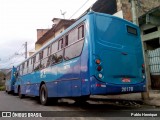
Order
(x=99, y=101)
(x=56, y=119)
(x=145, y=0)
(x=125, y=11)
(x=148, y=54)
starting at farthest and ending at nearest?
(x=145, y=0) < (x=125, y=11) < (x=148, y=54) < (x=99, y=101) < (x=56, y=119)

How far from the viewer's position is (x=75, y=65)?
7.93 meters

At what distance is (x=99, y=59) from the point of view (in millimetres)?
7277

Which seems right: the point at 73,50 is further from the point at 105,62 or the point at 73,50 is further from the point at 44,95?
the point at 44,95

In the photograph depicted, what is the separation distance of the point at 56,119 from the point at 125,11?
37.4 feet

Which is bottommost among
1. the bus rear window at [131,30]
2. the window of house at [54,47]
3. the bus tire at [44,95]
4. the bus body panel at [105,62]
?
the bus tire at [44,95]

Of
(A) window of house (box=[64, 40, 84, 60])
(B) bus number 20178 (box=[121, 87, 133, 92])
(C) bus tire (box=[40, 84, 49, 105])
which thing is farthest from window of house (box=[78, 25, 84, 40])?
(C) bus tire (box=[40, 84, 49, 105])

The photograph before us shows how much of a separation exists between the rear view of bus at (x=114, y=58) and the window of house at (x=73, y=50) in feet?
2.16

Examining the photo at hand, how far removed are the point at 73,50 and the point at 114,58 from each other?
1495 mm

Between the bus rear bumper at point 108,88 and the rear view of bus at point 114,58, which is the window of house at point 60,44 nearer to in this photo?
the rear view of bus at point 114,58

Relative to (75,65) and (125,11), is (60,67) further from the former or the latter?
(125,11)

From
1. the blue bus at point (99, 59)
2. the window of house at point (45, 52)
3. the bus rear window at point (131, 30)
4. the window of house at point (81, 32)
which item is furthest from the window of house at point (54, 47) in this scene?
the bus rear window at point (131, 30)

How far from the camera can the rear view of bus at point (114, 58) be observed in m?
7.14

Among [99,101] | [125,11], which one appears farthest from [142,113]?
[125,11]

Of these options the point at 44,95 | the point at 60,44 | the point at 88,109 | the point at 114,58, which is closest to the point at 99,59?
the point at 114,58
